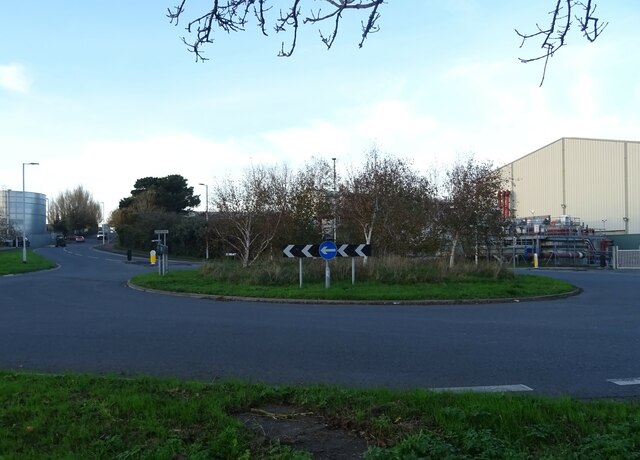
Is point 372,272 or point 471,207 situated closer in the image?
point 372,272

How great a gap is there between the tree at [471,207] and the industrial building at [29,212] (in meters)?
87.7

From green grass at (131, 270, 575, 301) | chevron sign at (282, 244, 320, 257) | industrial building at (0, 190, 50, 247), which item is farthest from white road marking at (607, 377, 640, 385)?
industrial building at (0, 190, 50, 247)

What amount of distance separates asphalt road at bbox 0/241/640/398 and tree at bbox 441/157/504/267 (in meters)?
10.8

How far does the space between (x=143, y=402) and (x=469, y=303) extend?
13038 mm

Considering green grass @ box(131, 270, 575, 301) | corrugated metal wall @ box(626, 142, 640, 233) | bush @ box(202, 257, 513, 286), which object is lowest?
green grass @ box(131, 270, 575, 301)

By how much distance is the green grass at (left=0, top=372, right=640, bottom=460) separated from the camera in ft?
13.3

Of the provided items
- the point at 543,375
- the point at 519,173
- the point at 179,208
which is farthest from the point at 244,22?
the point at 179,208

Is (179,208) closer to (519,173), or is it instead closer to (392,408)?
(519,173)

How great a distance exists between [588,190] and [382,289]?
134 ft

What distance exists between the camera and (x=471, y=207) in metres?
26.8

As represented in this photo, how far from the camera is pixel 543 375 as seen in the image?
23.6ft

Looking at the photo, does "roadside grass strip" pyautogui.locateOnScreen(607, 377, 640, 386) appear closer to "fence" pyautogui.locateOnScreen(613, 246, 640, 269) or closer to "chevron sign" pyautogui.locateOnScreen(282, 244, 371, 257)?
"chevron sign" pyautogui.locateOnScreen(282, 244, 371, 257)

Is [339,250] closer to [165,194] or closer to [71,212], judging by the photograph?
[165,194]

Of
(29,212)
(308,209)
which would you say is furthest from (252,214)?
(29,212)
